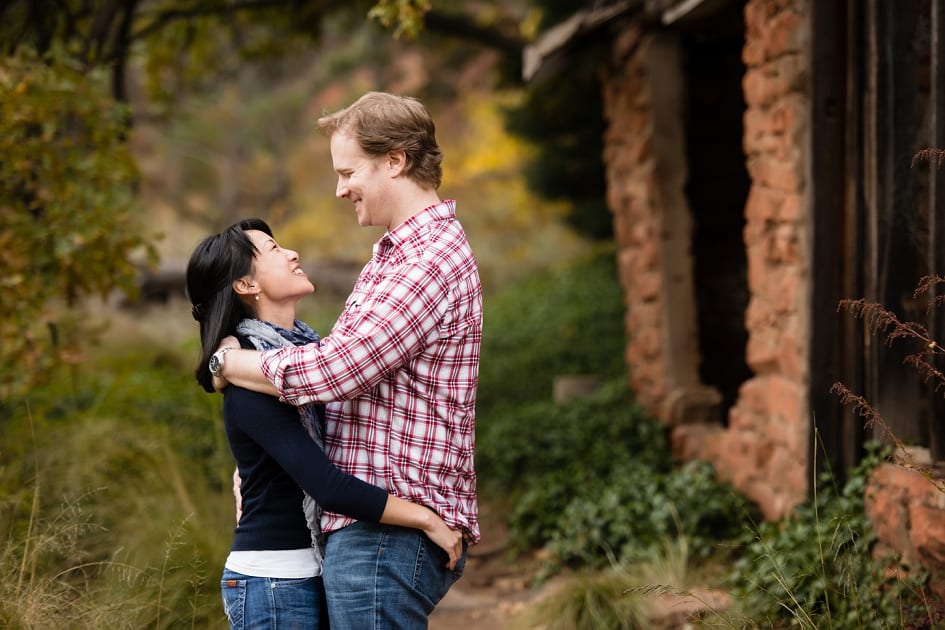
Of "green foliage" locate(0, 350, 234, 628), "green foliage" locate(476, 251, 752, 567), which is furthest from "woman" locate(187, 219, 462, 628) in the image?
"green foliage" locate(476, 251, 752, 567)

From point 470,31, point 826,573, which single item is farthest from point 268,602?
point 470,31

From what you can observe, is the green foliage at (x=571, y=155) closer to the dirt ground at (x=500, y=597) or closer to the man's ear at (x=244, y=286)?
the dirt ground at (x=500, y=597)

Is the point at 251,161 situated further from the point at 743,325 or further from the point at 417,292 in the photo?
the point at 417,292

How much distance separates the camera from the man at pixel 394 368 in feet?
6.77

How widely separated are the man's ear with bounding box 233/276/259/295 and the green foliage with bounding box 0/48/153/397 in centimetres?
318

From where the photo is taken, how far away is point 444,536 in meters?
2.20

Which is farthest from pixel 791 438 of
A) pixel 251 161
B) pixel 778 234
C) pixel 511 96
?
pixel 251 161

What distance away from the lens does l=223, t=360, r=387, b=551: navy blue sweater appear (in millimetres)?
2100

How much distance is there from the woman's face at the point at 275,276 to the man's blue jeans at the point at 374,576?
59cm

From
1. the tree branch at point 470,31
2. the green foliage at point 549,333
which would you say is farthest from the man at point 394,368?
the tree branch at point 470,31

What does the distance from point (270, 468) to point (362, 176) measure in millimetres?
709

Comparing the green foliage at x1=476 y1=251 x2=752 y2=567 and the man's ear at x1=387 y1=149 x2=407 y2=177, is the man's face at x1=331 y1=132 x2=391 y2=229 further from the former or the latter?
the green foliage at x1=476 y1=251 x2=752 y2=567

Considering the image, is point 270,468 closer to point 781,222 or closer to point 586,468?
point 781,222

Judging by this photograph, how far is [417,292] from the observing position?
2.09 meters
